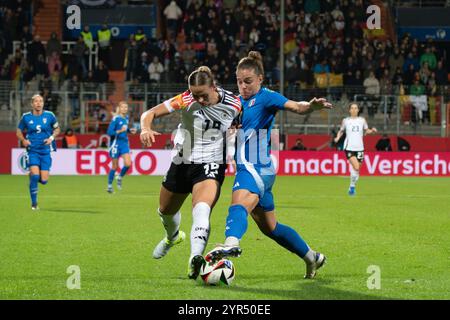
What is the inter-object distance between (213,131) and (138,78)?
24.6 m

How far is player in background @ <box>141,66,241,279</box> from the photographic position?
9.28m

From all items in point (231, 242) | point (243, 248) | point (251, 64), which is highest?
point (251, 64)

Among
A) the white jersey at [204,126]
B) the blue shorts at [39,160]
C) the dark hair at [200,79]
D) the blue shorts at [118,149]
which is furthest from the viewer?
the blue shorts at [118,149]

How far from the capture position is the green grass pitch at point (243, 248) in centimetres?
846

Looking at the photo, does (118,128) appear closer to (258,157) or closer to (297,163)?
(297,163)

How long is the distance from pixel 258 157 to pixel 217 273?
1297 mm

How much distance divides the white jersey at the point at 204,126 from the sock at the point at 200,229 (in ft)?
1.98

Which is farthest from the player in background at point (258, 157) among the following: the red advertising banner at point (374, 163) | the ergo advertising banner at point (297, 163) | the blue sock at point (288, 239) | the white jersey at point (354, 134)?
the red advertising banner at point (374, 163)

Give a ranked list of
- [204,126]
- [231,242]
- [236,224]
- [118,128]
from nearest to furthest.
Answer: [231,242] → [236,224] → [204,126] → [118,128]

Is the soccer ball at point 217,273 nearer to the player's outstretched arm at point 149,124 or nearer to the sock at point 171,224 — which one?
the player's outstretched arm at point 149,124

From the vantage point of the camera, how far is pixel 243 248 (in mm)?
12148

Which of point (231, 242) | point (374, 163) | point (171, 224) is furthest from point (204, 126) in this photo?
point (374, 163)
